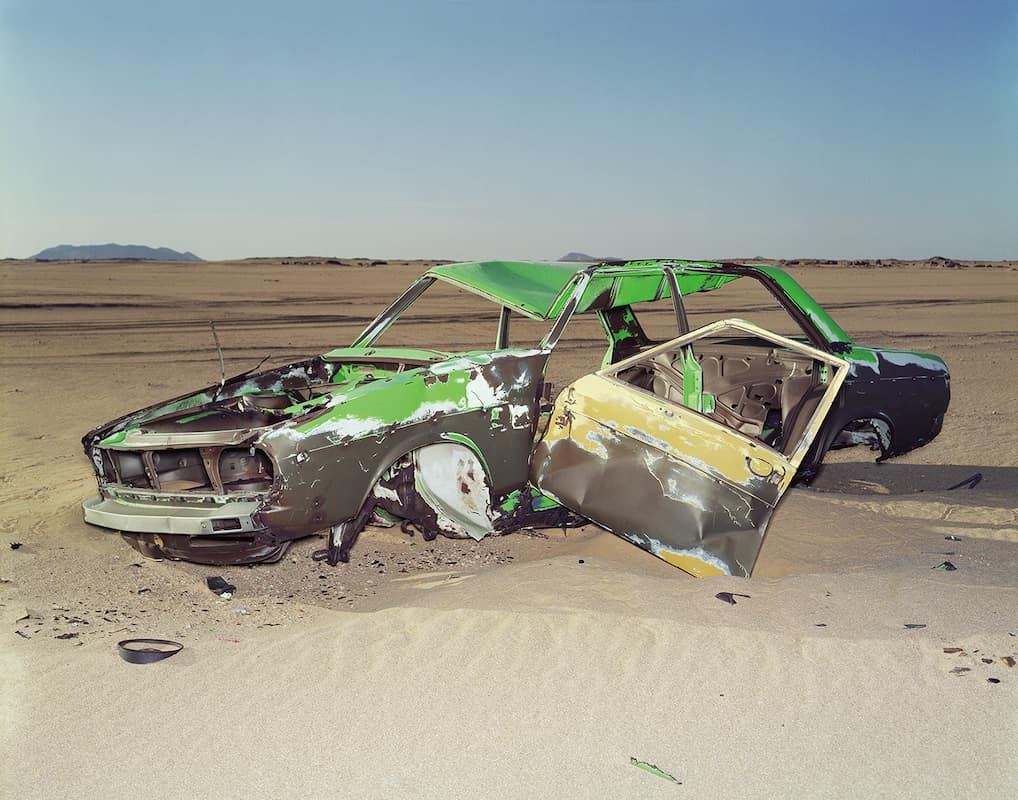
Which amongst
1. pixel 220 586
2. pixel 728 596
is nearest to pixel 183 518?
pixel 220 586

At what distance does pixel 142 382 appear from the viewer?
11.6 m

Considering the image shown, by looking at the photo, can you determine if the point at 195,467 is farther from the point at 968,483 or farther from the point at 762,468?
the point at 968,483

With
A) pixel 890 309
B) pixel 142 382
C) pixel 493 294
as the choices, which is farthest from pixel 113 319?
pixel 890 309

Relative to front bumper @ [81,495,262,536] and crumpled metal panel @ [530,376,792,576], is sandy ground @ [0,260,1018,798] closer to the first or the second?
crumpled metal panel @ [530,376,792,576]

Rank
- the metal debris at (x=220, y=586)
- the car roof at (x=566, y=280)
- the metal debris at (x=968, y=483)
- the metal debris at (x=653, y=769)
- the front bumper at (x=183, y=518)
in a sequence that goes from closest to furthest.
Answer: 1. the metal debris at (x=653, y=769)
2. the front bumper at (x=183, y=518)
3. the metal debris at (x=220, y=586)
4. the car roof at (x=566, y=280)
5. the metal debris at (x=968, y=483)

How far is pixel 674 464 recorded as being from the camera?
191 inches

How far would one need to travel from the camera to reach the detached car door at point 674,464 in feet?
15.5

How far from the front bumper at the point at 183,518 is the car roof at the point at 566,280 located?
2033 mm

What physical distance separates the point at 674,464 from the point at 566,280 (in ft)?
5.65

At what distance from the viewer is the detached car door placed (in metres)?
4.73

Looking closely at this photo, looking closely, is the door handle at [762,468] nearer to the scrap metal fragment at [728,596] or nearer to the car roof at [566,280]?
the scrap metal fragment at [728,596]

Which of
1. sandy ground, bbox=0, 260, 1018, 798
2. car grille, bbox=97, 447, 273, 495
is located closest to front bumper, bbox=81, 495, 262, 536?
car grille, bbox=97, 447, 273, 495

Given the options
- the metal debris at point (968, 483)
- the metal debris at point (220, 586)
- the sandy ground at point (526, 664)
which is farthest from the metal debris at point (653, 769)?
the metal debris at point (968, 483)

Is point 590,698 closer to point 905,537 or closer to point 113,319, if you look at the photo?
point 905,537
